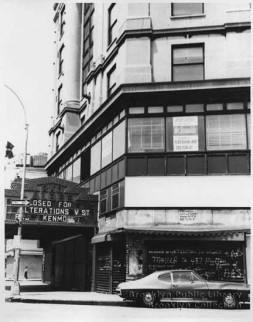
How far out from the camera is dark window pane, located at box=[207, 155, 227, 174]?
809 inches

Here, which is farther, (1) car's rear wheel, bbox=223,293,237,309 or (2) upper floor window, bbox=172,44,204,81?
(2) upper floor window, bbox=172,44,204,81

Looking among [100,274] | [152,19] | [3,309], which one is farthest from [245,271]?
[152,19]

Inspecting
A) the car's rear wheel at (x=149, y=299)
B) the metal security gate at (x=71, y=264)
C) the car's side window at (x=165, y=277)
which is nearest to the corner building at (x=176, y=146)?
the metal security gate at (x=71, y=264)

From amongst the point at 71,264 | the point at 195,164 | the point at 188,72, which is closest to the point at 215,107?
the point at 188,72

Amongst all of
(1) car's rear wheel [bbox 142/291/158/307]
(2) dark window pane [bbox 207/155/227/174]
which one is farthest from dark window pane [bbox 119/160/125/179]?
(1) car's rear wheel [bbox 142/291/158/307]

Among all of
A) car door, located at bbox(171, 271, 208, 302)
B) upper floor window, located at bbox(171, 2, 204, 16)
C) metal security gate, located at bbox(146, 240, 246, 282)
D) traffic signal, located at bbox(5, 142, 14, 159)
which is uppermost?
upper floor window, located at bbox(171, 2, 204, 16)

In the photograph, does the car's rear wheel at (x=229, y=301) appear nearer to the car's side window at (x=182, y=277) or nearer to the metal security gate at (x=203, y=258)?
the car's side window at (x=182, y=277)

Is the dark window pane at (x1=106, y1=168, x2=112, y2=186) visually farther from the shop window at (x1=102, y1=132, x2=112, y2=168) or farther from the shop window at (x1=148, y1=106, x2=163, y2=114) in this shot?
the shop window at (x1=148, y1=106, x2=163, y2=114)

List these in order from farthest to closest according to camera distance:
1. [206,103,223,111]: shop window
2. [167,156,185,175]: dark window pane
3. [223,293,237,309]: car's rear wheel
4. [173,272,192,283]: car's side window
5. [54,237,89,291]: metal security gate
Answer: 1. [54,237,89,291]: metal security gate
2. [206,103,223,111]: shop window
3. [167,156,185,175]: dark window pane
4. [173,272,192,283]: car's side window
5. [223,293,237,309]: car's rear wheel

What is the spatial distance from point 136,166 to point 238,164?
4.46 meters

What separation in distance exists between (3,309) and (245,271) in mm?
9579

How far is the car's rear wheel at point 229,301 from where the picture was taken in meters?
16.6

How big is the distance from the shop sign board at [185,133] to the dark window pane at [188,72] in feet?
6.82

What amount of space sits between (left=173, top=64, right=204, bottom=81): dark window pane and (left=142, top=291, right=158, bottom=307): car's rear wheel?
1001cm
